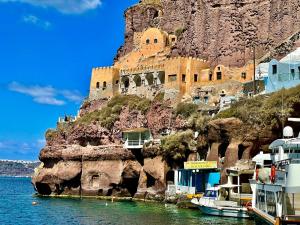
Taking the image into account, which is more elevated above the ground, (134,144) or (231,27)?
(231,27)

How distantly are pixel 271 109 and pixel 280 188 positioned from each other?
26.4m

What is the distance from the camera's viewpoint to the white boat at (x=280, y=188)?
3341cm

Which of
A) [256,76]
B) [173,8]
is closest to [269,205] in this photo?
[256,76]

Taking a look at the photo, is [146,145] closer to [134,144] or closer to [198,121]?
[134,144]

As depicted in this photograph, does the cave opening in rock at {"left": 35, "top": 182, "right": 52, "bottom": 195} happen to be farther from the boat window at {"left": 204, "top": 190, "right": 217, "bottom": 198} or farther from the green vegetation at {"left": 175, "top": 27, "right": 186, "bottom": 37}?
the boat window at {"left": 204, "top": 190, "right": 217, "bottom": 198}

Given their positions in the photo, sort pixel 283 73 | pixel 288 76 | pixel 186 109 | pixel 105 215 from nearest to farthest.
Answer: pixel 105 215, pixel 288 76, pixel 283 73, pixel 186 109

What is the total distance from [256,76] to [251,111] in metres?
17.5

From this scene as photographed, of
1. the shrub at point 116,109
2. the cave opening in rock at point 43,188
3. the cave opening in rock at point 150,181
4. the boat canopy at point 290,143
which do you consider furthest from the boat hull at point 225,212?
the cave opening in rock at point 43,188

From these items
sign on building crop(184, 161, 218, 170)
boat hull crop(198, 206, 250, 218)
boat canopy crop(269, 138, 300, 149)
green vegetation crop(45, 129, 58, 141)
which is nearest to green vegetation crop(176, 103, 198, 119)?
sign on building crop(184, 161, 218, 170)

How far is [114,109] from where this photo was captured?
89438mm

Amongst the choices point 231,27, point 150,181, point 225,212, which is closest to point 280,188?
point 225,212

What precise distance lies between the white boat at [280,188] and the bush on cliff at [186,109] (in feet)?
109

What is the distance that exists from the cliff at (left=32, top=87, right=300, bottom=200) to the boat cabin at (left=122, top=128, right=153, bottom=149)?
3.09 feet

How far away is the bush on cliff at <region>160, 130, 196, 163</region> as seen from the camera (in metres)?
70.8
